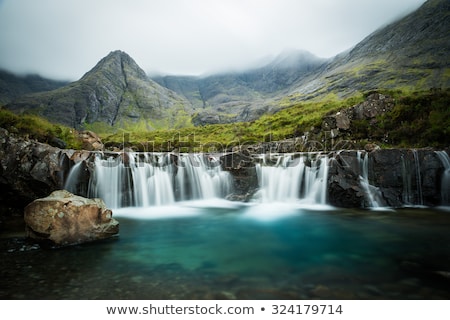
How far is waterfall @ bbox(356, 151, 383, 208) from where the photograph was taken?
45.7 ft

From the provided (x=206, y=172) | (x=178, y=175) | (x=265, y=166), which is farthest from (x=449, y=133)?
(x=178, y=175)

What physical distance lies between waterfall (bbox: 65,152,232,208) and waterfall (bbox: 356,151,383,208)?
8261 millimetres

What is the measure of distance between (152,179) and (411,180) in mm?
15373

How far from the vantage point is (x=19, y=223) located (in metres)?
9.84

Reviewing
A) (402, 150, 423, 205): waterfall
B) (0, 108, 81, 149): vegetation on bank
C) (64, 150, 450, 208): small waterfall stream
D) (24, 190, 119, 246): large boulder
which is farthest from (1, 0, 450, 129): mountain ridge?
(24, 190, 119, 246): large boulder

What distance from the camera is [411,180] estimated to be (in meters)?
14.2

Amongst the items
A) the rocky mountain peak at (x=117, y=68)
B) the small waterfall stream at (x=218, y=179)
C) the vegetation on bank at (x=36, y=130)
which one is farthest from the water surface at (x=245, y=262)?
the rocky mountain peak at (x=117, y=68)

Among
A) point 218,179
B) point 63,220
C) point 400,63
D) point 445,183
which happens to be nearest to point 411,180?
point 445,183

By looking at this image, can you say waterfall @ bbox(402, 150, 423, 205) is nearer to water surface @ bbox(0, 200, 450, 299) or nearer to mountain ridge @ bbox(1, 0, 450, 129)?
water surface @ bbox(0, 200, 450, 299)

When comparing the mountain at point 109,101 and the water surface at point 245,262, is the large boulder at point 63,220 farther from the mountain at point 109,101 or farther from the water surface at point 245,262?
the mountain at point 109,101

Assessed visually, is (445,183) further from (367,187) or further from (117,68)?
(117,68)

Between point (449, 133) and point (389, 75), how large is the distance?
283ft
